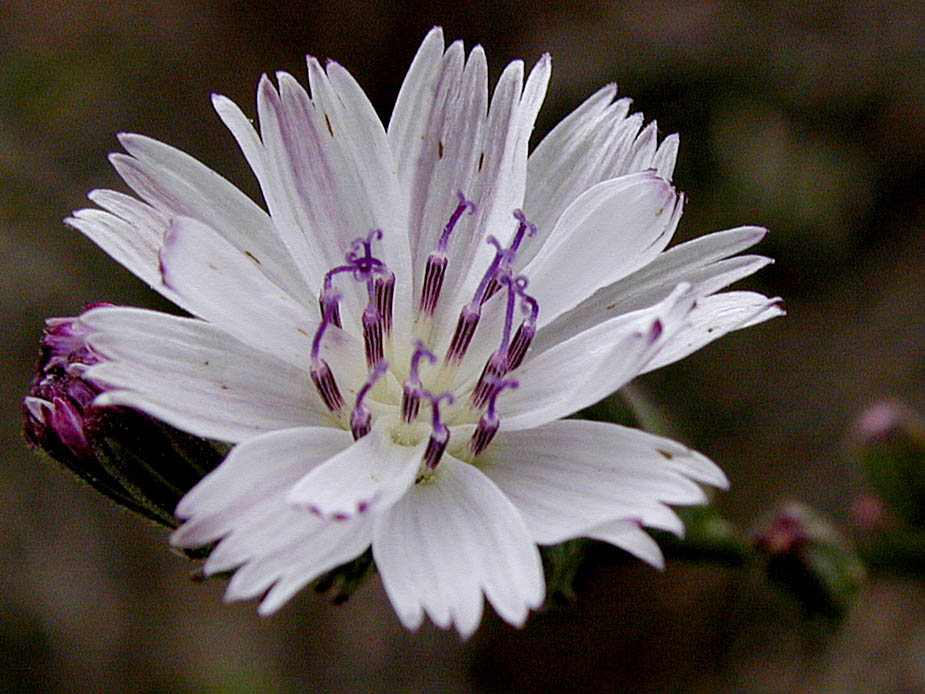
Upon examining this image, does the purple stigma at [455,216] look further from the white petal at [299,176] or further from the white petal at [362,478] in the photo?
the white petal at [362,478]

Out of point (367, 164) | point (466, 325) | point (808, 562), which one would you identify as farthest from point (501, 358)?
point (808, 562)

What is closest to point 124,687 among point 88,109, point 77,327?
point 88,109

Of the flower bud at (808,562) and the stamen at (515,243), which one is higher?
the stamen at (515,243)

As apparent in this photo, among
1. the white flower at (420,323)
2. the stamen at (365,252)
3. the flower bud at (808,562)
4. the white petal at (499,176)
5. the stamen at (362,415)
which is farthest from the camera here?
the flower bud at (808,562)

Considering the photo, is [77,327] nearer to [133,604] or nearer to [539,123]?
[133,604]

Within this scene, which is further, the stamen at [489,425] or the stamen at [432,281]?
the stamen at [432,281]

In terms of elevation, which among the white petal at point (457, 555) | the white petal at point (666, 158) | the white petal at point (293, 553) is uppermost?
the white petal at point (666, 158)

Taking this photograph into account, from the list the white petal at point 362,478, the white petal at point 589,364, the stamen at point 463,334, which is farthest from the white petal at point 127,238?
the white petal at point 589,364
